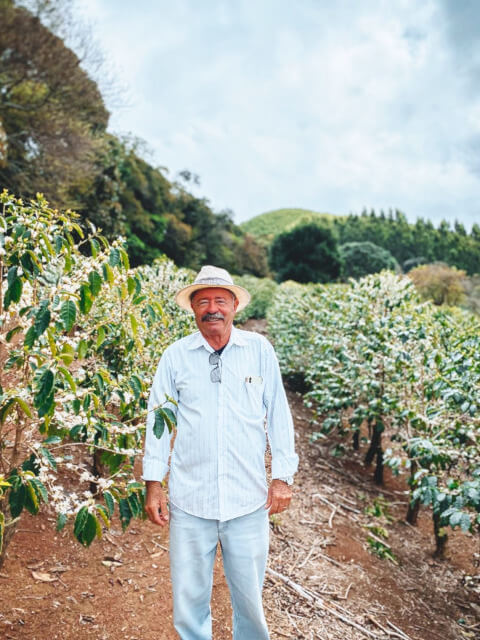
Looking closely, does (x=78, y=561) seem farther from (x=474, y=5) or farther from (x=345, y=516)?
(x=474, y=5)

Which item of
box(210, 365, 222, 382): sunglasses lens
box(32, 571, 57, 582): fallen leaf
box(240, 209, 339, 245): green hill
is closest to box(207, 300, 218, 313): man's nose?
box(210, 365, 222, 382): sunglasses lens

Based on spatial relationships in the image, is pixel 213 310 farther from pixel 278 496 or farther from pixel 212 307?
Answer: pixel 278 496

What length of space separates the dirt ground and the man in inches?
28.9

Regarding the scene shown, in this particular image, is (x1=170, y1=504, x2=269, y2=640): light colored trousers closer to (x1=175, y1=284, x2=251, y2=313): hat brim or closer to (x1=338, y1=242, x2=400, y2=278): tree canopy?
(x1=175, y1=284, x2=251, y2=313): hat brim

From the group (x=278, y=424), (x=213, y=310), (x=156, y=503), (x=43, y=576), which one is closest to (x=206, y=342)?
(x=213, y=310)

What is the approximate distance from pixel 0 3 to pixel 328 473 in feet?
52.9

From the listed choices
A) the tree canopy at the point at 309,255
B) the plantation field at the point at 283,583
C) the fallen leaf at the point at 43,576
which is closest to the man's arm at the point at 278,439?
the plantation field at the point at 283,583

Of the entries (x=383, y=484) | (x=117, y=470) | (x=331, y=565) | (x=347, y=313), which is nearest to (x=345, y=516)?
(x=331, y=565)

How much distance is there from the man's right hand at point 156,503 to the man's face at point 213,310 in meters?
0.76

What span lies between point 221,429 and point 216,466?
0.54 ft

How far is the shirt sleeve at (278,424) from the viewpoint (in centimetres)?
205

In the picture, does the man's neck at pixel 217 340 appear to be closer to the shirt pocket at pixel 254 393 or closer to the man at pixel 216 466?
the man at pixel 216 466

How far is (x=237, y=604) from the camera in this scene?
6.57 feet

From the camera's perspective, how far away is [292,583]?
3035 mm
